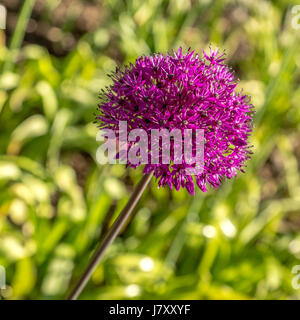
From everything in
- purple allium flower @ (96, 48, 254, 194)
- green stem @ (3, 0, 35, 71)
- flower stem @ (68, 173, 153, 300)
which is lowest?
flower stem @ (68, 173, 153, 300)

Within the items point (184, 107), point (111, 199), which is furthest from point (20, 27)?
point (184, 107)

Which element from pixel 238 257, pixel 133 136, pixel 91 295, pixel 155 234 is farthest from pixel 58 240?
pixel 133 136

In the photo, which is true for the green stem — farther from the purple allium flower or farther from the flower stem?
the flower stem

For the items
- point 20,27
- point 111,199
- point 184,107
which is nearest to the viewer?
point 184,107

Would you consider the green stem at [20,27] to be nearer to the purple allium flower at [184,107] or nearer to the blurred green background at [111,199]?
the blurred green background at [111,199]

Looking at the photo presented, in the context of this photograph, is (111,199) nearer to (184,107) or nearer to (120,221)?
(120,221)

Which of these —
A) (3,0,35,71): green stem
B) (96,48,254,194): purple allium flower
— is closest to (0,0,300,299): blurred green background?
(3,0,35,71): green stem
